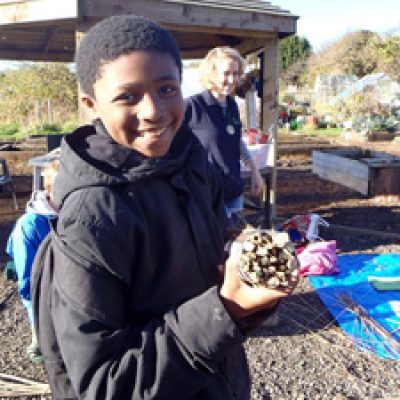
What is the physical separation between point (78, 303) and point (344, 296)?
4.06 meters

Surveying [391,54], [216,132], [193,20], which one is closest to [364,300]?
[216,132]

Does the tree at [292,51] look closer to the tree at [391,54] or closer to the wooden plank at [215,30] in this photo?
the tree at [391,54]

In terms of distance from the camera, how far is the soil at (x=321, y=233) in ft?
11.1

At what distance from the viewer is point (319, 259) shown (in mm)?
5043

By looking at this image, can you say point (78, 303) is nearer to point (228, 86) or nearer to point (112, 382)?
point (112, 382)

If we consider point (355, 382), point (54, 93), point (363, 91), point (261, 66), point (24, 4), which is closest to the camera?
point (355, 382)

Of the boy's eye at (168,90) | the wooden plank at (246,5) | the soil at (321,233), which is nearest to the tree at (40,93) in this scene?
the soil at (321,233)

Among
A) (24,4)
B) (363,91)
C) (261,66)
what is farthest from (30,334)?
(363,91)

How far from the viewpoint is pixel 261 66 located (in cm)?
689

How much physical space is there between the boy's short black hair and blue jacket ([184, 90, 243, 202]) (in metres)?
3.04

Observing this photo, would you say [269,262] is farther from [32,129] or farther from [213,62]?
[32,129]

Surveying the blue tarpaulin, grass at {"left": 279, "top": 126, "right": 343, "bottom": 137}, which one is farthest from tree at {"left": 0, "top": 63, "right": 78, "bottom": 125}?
the blue tarpaulin

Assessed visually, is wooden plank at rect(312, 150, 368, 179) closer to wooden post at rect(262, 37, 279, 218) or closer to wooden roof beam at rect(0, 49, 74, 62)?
wooden post at rect(262, 37, 279, 218)

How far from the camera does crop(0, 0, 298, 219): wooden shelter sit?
524 centimetres
